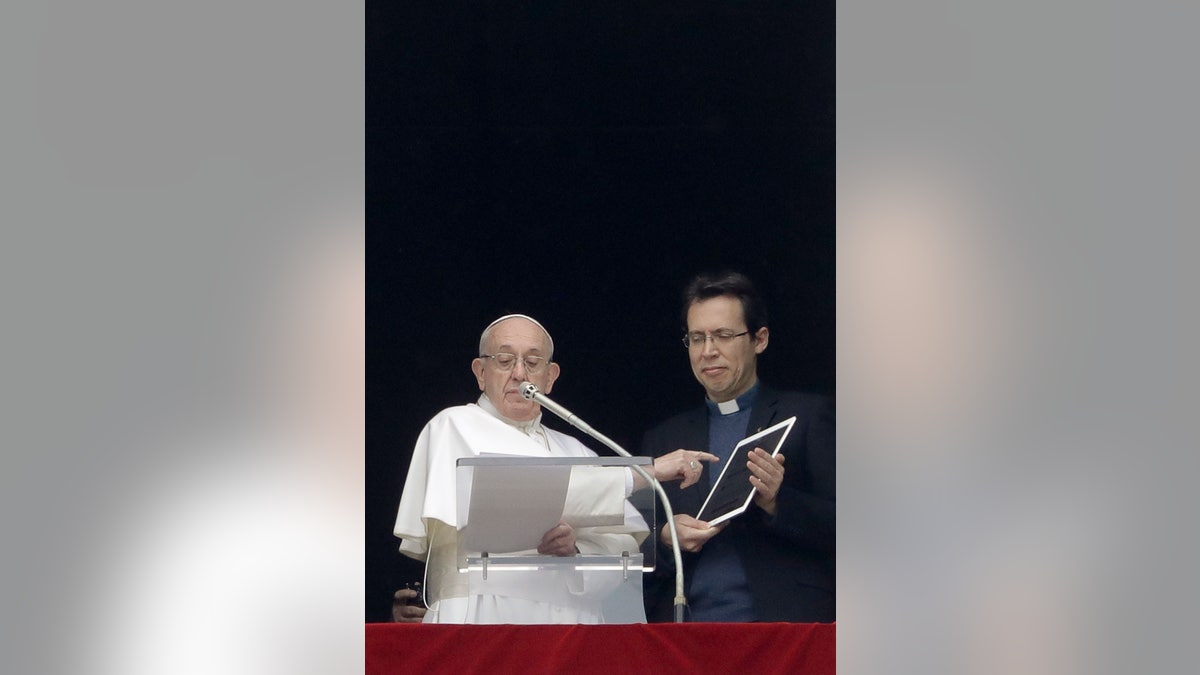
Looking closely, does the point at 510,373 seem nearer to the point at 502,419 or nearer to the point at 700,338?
the point at 502,419

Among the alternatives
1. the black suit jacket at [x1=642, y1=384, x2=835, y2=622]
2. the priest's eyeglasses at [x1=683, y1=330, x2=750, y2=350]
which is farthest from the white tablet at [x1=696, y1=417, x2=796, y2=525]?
the priest's eyeglasses at [x1=683, y1=330, x2=750, y2=350]

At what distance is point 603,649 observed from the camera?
4.64 meters

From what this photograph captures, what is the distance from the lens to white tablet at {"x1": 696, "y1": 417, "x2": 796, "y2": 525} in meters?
5.27

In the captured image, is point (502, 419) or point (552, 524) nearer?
point (552, 524)

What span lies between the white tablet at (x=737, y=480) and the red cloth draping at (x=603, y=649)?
627 millimetres

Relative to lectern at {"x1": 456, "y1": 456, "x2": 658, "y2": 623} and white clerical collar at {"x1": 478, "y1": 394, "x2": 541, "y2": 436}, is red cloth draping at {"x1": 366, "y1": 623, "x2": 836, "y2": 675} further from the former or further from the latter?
white clerical collar at {"x1": 478, "y1": 394, "x2": 541, "y2": 436}

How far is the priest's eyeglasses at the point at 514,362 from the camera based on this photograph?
5.31 metres

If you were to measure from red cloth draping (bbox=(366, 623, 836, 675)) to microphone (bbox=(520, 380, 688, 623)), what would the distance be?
1.13 feet

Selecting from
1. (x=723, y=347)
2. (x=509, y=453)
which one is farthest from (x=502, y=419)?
(x=723, y=347)

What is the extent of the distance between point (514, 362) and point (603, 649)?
1.00 meters
